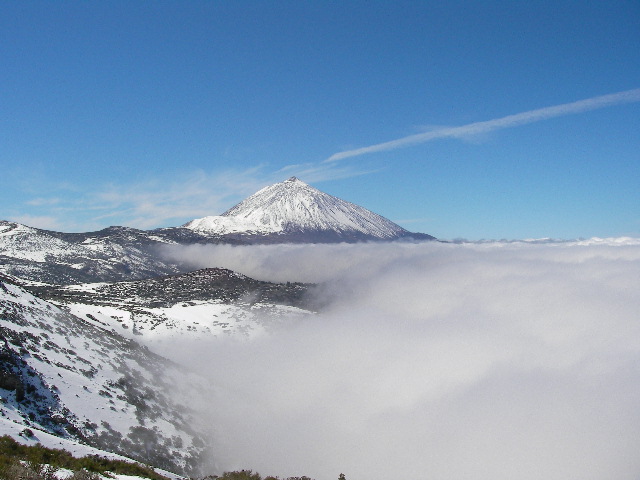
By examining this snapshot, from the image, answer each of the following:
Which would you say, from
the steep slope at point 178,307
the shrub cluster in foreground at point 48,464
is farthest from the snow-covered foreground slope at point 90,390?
the steep slope at point 178,307

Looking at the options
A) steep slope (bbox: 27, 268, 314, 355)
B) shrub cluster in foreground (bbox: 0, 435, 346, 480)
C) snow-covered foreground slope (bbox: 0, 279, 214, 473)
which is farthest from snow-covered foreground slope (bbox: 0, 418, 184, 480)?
steep slope (bbox: 27, 268, 314, 355)

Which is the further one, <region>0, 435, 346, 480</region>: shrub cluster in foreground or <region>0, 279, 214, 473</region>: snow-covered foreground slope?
<region>0, 279, 214, 473</region>: snow-covered foreground slope

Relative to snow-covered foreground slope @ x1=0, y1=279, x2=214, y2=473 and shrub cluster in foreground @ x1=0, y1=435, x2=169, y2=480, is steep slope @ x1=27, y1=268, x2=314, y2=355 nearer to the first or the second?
snow-covered foreground slope @ x1=0, y1=279, x2=214, y2=473

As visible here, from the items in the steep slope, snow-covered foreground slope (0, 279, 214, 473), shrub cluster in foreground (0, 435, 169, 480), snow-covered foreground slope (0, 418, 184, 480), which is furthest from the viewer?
the steep slope

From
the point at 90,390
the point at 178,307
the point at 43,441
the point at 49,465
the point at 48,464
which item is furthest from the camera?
the point at 178,307

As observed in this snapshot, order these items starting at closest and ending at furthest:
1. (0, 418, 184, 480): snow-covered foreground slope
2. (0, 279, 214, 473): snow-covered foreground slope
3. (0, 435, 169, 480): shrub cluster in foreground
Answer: (0, 435, 169, 480): shrub cluster in foreground → (0, 418, 184, 480): snow-covered foreground slope → (0, 279, 214, 473): snow-covered foreground slope

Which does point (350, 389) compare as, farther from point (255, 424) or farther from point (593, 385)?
point (593, 385)

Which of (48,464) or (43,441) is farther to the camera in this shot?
(43,441)

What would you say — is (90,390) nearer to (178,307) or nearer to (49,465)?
(49,465)

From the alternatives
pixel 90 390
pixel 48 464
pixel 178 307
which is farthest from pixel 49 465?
pixel 178 307

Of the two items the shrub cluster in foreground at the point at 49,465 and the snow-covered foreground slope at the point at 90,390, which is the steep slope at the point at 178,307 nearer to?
the snow-covered foreground slope at the point at 90,390
